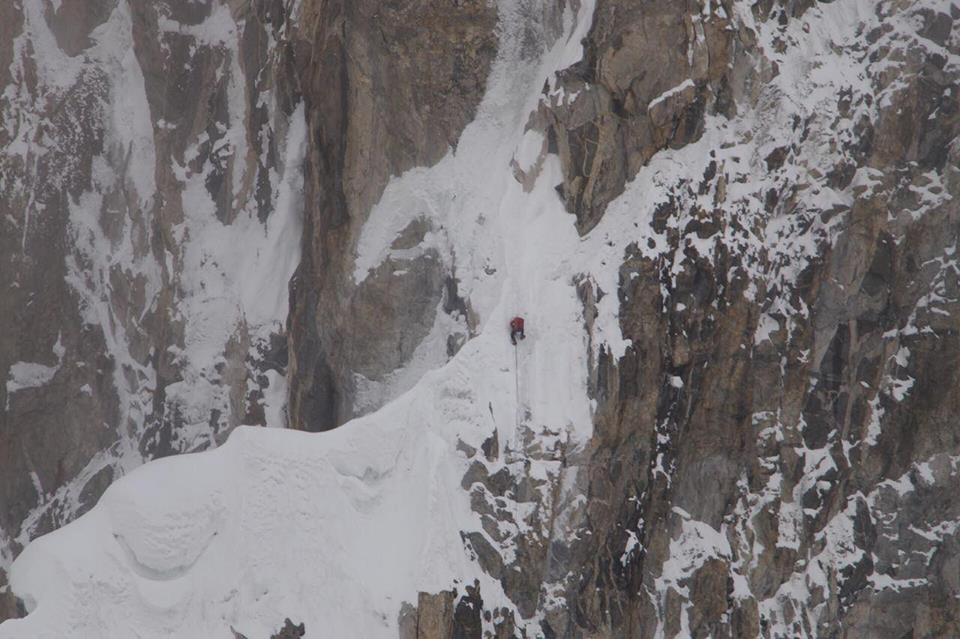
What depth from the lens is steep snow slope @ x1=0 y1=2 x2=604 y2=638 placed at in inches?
763

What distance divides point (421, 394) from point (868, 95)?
414 inches

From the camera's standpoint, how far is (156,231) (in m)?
30.3

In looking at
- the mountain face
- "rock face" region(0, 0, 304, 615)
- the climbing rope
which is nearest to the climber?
the climbing rope

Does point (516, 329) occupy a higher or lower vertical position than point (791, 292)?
lower

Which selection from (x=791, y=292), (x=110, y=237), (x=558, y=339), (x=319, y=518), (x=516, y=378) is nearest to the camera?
(x=319, y=518)

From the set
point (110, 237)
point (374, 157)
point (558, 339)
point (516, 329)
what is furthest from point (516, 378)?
point (110, 237)

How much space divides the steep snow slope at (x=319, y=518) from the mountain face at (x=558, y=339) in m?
0.05

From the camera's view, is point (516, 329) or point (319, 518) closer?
point (319, 518)

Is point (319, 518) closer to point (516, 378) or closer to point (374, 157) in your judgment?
point (516, 378)

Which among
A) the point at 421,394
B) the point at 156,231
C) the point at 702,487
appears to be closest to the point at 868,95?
the point at 702,487

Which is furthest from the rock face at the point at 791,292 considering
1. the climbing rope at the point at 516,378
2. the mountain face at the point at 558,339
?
the climbing rope at the point at 516,378

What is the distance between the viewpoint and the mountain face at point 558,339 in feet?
65.4

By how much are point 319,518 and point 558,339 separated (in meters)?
5.16

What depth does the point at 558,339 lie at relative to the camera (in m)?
21.2
